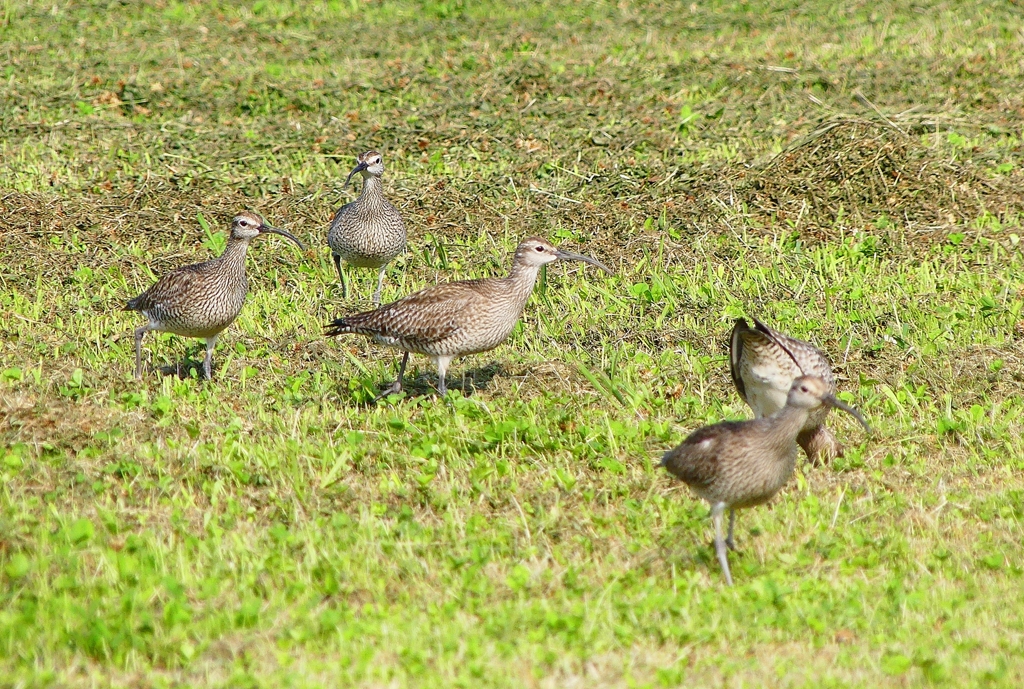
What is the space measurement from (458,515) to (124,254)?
6353mm

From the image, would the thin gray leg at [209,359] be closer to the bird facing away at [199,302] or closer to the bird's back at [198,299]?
the bird facing away at [199,302]

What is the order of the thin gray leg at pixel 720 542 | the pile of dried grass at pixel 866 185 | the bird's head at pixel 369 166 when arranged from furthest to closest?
1. the pile of dried grass at pixel 866 185
2. the bird's head at pixel 369 166
3. the thin gray leg at pixel 720 542

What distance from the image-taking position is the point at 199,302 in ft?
30.6

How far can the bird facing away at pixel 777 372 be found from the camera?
7781mm

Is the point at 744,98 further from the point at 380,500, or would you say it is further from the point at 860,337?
the point at 380,500

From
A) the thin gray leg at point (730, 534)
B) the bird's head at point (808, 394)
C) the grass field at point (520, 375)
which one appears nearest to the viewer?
the grass field at point (520, 375)

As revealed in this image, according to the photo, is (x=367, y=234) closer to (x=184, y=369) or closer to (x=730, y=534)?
(x=184, y=369)

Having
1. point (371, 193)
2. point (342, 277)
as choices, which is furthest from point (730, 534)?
point (371, 193)

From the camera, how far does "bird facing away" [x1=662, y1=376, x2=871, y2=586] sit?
6449mm

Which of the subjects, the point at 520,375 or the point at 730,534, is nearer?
the point at 730,534

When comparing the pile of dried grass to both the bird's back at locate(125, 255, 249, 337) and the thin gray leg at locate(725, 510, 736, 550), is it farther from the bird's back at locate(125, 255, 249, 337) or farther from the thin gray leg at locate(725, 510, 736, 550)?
the thin gray leg at locate(725, 510, 736, 550)

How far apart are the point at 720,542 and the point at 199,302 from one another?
4598 millimetres

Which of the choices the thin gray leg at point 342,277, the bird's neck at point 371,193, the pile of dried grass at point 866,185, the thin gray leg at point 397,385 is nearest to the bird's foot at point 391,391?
the thin gray leg at point 397,385

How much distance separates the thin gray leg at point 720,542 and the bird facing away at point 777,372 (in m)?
1.38
